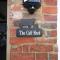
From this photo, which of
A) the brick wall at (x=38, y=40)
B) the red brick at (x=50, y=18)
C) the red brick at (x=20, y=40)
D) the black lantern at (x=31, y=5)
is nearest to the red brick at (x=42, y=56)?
the brick wall at (x=38, y=40)

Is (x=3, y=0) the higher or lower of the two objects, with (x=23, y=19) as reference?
higher

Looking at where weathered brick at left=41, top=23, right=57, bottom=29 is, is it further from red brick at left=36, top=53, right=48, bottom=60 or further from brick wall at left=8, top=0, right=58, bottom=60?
red brick at left=36, top=53, right=48, bottom=60

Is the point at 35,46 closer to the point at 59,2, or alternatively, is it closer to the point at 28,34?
the point at 28,34

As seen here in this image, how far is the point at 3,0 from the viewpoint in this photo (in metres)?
4.20

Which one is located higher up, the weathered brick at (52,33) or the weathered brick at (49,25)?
the weathered brick at (49,25)

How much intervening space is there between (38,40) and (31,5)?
0.47 metres

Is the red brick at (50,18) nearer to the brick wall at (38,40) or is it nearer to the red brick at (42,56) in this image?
the brick wall at (38,40)

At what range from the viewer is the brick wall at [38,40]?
13.0 feet

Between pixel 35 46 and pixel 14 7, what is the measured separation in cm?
59

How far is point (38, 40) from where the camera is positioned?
3.98m

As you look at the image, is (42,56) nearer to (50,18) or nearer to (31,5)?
(50,18)

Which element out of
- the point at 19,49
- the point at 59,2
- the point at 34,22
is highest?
the point at 59,2

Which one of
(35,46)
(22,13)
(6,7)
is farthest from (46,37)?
(6,7)

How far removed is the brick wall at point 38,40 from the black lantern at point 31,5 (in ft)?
0.18
